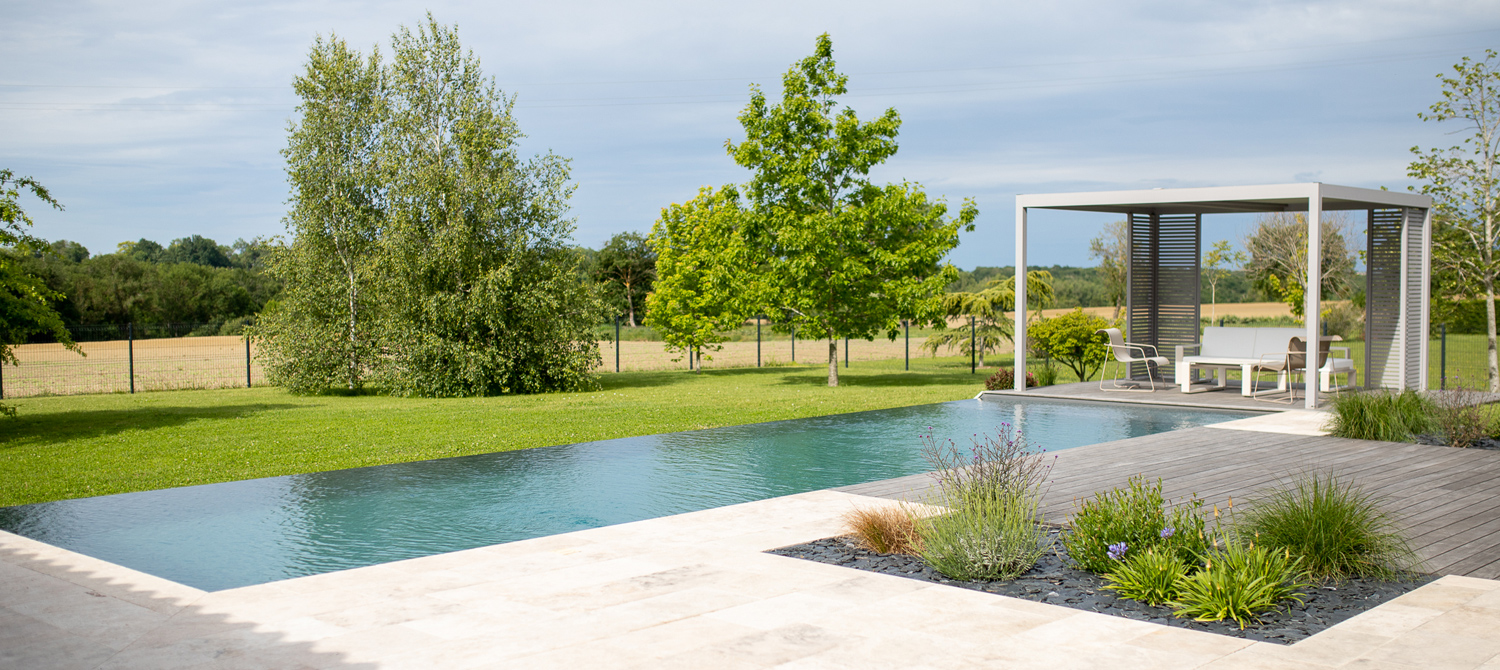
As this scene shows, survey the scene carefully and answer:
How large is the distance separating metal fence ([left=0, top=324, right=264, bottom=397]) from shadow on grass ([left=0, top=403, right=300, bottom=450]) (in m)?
4.04

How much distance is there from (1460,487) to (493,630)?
6.50m

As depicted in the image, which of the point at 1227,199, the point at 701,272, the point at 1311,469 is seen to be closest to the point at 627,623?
the point at 1311,469

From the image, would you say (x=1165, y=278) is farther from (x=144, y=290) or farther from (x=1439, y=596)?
(x=144, y=290)

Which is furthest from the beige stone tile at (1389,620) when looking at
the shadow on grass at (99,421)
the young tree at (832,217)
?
the young tree at (832,217)

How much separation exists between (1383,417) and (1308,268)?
9.76ft

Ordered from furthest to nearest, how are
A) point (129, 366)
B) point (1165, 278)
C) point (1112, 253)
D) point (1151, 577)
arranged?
point (1112, 253) → point (129, 366) → point (1165, 278) → point (1151, 577)

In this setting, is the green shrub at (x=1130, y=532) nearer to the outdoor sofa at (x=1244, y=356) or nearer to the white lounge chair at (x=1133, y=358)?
the outdoor sofa at (x=1244, y=356)

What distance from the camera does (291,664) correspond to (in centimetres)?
359

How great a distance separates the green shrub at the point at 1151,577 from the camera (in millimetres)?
4293

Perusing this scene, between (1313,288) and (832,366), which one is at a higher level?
(1313,288)

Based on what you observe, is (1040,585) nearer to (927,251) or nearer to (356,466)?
(356,466)

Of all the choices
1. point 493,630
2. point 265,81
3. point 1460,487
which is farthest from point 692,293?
point 493,630

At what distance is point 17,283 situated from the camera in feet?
37.1

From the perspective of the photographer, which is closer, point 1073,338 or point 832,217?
point 832,217
